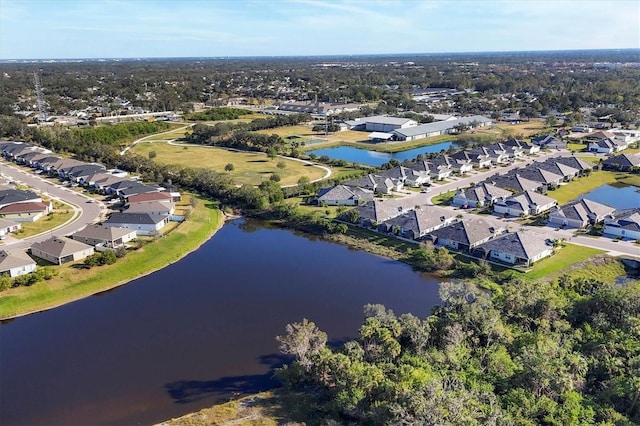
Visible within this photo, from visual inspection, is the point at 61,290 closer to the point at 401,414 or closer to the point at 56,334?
the point at 56,334

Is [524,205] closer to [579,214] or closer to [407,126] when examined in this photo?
[579,214]

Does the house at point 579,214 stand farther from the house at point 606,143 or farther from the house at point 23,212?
the house at point 23,212

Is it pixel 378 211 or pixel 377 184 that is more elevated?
pixel 377 184

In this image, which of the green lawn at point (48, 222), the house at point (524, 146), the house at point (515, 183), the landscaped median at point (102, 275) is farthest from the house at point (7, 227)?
the house at point (524, 146)

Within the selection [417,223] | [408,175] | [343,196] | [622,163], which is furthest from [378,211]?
[622,163]

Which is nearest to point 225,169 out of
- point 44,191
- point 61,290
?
point 44,191
